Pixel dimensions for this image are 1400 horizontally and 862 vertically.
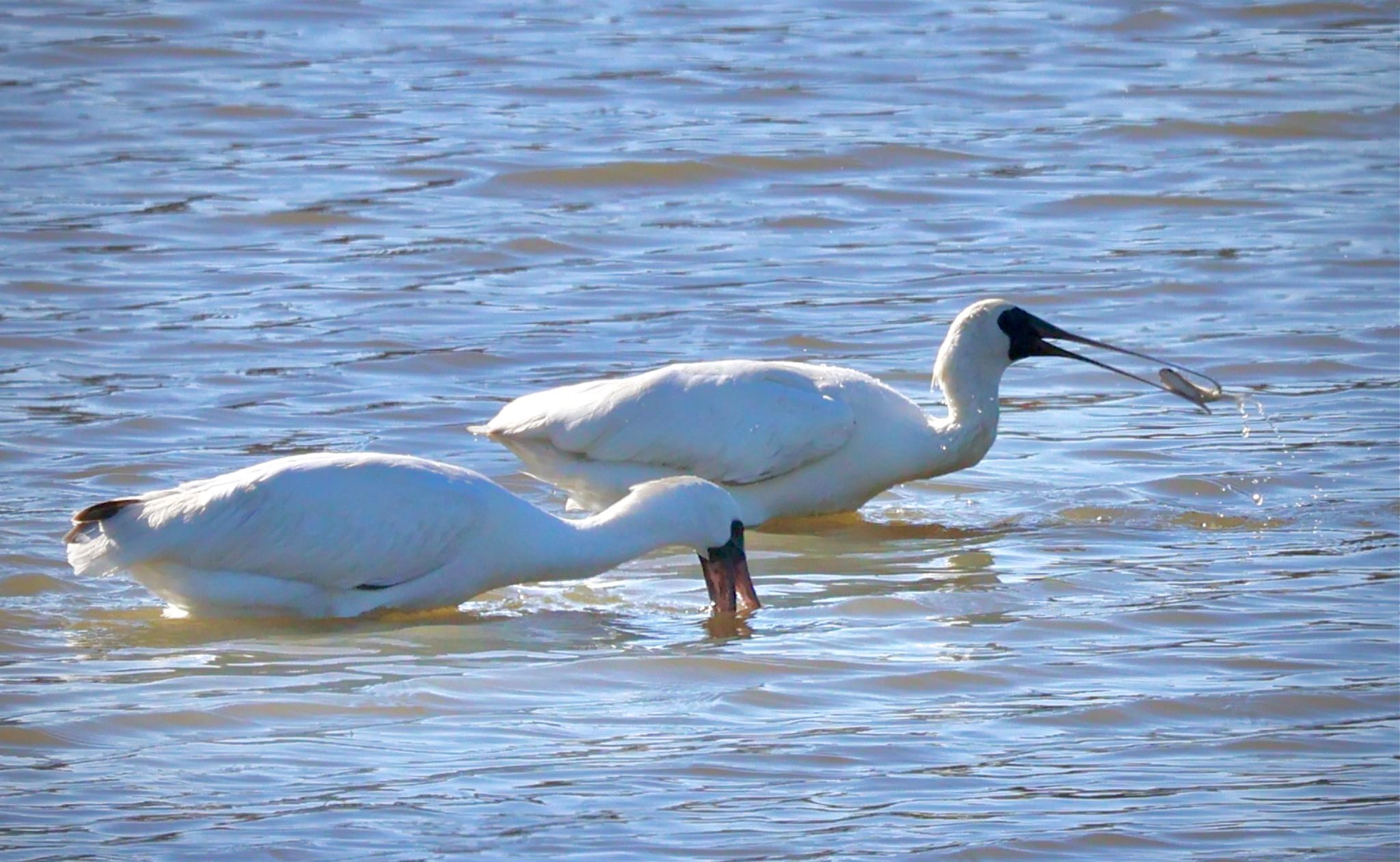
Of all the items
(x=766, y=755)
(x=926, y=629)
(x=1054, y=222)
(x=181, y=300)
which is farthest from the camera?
(x=1054, y=222)

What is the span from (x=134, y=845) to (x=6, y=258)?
9008 mm

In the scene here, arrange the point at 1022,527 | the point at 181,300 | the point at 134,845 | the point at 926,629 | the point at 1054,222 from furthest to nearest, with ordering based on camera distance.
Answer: the point at 1054,222
the point at 181,300
the point at 1022,527
the point at 926,629
the point at 134,845

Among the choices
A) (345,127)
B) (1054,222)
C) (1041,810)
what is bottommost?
(1041,810)

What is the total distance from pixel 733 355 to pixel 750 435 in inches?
114

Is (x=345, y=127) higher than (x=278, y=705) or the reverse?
higher

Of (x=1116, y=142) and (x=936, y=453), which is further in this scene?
(x=1116, y=142)

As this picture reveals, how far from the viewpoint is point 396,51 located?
64.8ft

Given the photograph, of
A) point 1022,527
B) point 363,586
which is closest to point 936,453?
Result: point 1022,527

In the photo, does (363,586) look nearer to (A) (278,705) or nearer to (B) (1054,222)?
(A) (278,705)

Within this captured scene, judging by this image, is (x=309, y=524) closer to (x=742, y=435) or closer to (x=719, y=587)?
(x=719, y=587)

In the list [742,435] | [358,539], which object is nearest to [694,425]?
[742,435]

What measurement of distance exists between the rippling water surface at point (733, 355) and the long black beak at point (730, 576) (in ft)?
0.41

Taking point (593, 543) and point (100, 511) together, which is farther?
point (593, 543)

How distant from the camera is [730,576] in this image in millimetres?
8344
